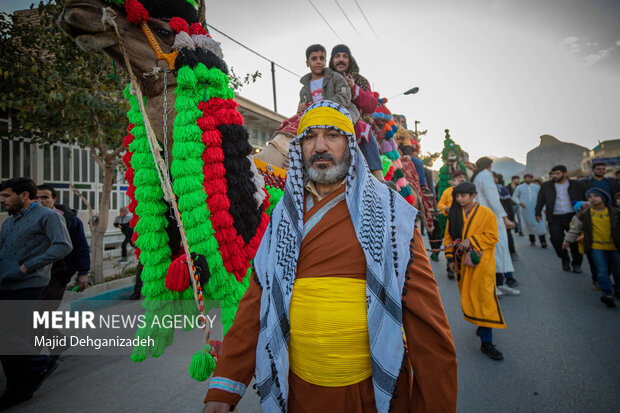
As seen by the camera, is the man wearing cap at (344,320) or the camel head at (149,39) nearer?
the man wearing cap at (344,320)

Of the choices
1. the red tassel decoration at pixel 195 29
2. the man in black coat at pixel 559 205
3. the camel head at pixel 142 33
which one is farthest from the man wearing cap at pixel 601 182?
the red tassel decoration at pixel 195 29

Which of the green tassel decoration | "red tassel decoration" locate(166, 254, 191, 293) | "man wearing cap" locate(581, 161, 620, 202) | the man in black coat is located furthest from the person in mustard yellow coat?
the man in black coat

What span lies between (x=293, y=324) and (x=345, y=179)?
31.1 inches

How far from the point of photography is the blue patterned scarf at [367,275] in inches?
52.3

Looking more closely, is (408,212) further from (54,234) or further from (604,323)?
(604,323)

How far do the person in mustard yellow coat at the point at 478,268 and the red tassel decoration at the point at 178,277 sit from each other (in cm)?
316

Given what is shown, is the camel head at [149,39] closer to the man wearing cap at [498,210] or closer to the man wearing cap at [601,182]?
the man wearing cap at [498,210]

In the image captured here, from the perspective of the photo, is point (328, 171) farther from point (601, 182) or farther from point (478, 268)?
point (601, 182)

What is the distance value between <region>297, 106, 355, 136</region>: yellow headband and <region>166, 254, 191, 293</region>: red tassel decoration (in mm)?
1100

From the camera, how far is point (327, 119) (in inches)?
68.6

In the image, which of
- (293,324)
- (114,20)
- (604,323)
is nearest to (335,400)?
(293,324)

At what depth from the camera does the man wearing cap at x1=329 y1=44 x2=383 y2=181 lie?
3646 millimetres

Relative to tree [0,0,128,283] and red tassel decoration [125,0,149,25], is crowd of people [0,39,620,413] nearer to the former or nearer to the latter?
red tassel decoration [125,0,149,25]

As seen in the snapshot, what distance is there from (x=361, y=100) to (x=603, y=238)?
4.56 metres
